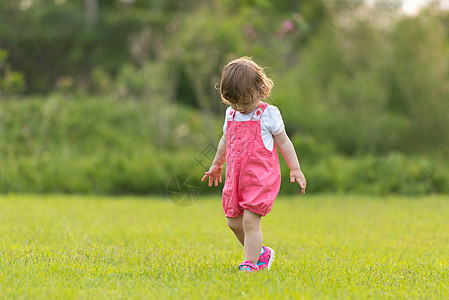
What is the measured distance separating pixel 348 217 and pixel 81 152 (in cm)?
611

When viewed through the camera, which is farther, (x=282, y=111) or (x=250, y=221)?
(x=282, y=111)

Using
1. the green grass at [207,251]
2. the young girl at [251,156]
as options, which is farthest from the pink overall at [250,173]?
the green grass at [207,251]

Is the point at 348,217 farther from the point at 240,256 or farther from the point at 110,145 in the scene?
the point at 110,145

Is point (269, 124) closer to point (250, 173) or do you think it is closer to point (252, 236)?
point (250, 173)

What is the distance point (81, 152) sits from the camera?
10.9 m

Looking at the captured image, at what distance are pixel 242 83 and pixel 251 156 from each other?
474 mm

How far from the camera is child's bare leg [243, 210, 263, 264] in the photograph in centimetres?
346

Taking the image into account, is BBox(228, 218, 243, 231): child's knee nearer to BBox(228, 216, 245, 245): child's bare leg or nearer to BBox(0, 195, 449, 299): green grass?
BBox(228, 216, 245, 245): child's bare leg

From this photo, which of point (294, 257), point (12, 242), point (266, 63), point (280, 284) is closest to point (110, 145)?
point (266, 63)

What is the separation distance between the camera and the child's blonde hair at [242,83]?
3463mm

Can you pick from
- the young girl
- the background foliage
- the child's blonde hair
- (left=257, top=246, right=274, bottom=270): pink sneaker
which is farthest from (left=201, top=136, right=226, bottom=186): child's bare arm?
the background foliage

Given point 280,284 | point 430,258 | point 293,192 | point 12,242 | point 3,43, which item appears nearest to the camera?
point 280,284

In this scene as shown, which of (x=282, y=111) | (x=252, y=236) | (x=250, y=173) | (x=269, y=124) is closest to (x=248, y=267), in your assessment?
(x=252, y=236)

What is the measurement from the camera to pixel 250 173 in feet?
11.4
